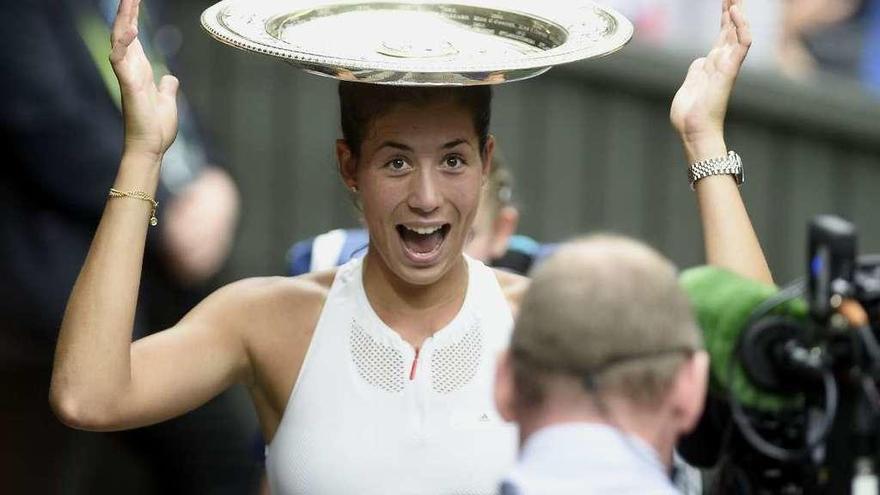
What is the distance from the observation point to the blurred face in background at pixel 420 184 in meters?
3.45

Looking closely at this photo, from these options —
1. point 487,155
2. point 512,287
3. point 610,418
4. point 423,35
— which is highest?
point 423,35

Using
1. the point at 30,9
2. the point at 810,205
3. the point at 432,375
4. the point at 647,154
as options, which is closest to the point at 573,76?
the point at 647,154

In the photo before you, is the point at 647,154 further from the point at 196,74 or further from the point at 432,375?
the point at 432,375

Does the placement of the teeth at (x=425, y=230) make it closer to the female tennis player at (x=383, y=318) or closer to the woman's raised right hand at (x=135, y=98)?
the female tennis player at (x=383, y=318)

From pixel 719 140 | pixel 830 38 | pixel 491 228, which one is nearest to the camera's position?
pixel 719 140

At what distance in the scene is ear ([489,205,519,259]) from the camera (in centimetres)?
473

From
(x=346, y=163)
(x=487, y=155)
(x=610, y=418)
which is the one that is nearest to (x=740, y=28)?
(x=487, y=155)

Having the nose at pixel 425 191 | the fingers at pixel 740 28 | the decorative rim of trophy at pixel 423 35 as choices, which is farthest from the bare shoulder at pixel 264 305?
the fingers at pixel 740 28

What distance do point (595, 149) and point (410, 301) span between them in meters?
3.34

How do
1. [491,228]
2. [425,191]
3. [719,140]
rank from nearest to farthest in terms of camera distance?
[425,191] → [719,140] → [491,228]

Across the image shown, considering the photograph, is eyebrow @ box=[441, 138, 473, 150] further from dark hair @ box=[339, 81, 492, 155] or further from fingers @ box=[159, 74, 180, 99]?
fingers @ box=[159, 74, 180, 99]

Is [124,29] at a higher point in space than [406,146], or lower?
higher

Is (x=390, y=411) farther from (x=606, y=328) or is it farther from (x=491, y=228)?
(x=491, y=228)

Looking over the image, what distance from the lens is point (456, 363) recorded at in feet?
11.7
